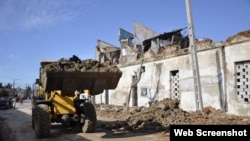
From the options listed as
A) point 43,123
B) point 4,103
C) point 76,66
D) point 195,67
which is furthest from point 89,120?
point 4,103

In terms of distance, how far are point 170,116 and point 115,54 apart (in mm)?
20527

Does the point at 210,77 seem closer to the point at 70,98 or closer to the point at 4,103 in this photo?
the point at 70,98

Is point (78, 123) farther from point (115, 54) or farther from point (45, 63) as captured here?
point (115, 54)

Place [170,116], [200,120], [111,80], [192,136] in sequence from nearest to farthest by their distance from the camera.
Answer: [192,136]
[111,80]
[200,120]
[170,116]

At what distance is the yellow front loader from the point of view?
10516 mm

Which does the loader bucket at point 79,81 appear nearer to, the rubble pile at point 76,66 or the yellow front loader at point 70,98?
the yellow front loader at point 70,98

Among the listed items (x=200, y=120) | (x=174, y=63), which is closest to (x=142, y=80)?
(x=174, y=63)

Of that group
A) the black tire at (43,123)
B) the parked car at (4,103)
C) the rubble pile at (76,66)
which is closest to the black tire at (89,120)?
the black tire at (43,123)

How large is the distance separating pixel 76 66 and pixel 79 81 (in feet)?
1.81

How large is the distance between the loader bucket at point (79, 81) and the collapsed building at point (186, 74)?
8196 mm

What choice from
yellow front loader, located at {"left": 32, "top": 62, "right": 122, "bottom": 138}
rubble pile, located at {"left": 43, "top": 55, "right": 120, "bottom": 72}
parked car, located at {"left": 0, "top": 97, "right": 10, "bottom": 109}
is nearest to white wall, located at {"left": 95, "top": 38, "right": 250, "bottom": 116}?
yellow front loader, located at {"left": 32, "top": 62, "right": 122, "bottom": 138}

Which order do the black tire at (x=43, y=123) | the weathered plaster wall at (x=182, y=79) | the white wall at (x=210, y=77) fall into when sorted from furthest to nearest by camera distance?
the weathered plaster wall at (x=182, y=79)
the white wall at (x=210, y=77)
the black tire at (x=43, y=123)

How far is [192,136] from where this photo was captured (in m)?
5.05

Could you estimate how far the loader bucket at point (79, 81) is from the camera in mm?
10344
